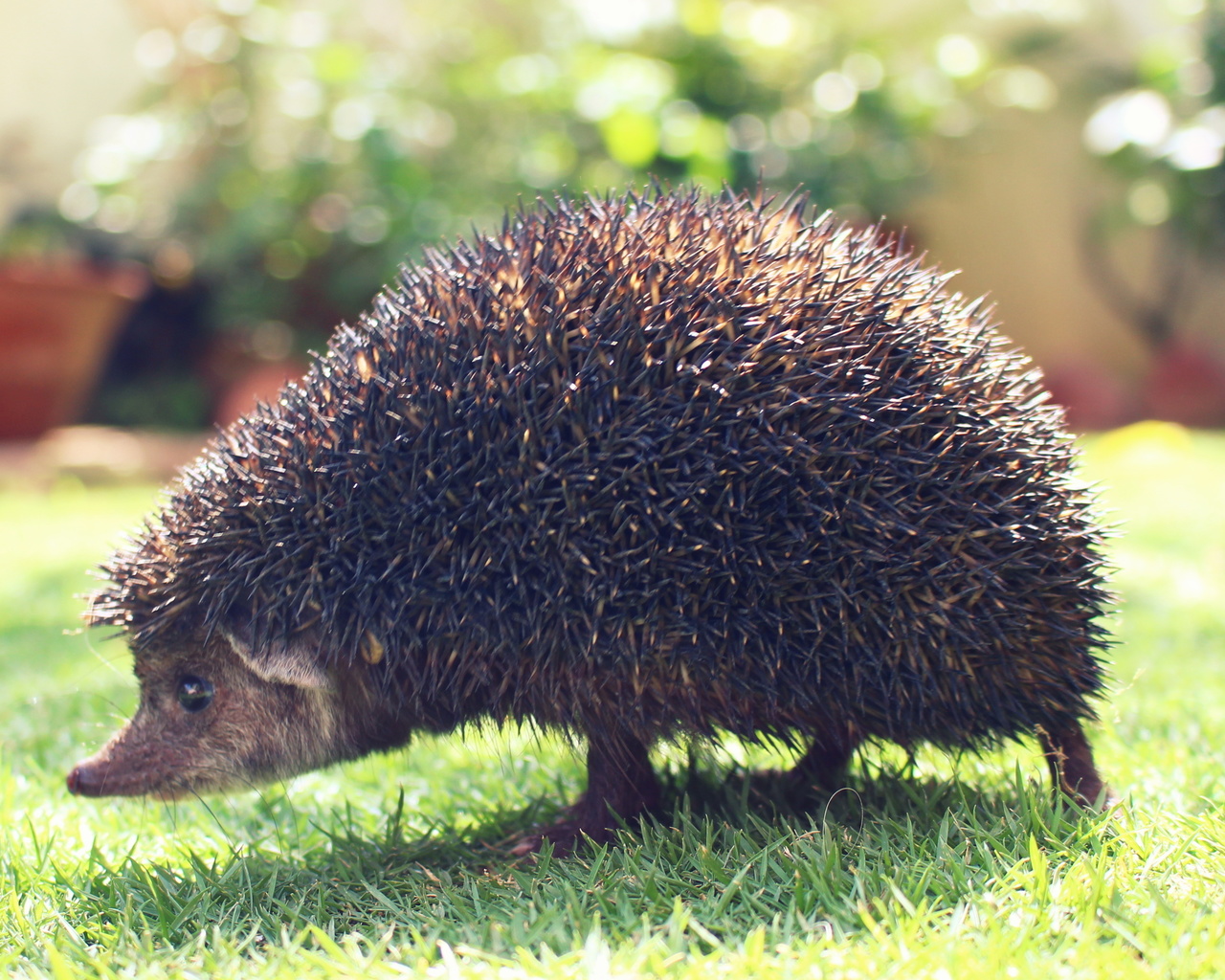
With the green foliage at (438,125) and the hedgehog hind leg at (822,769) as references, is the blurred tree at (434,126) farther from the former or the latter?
the hedgehog hind leg at (822,769)

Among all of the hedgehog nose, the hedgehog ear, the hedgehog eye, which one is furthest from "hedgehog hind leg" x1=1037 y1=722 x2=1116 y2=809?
the hedgehog nose

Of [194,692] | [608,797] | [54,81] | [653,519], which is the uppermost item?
[54,81]

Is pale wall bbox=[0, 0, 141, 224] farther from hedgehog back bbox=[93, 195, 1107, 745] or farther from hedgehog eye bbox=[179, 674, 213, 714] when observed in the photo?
hedgehog back bbox=[93, 195, 1107, 745]

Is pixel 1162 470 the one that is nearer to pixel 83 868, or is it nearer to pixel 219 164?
pixel 83 868

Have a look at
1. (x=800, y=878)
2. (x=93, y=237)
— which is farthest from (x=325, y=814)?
(x=93, y=237)

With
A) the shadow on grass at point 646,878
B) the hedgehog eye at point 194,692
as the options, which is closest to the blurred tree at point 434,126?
the hedgehog eye at point 194,692

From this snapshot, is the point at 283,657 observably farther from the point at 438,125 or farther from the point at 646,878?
the point at 438,125

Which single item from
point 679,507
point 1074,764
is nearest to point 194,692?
point 679,507
